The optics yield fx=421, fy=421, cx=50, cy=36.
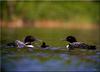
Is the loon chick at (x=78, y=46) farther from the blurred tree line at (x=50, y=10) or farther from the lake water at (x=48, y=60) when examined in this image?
the blurred tree line at (x=50, y=10)

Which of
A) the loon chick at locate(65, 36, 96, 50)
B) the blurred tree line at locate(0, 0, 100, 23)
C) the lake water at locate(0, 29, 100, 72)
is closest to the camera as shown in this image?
the lake water at locate(0, 29, 100, 72)

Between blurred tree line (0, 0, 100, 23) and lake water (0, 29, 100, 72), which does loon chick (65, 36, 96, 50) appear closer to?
lake water (0, 29, 100, 72)

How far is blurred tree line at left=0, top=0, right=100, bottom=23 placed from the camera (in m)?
27.5

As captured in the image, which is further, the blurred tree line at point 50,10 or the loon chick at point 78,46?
the blurred tree line at point 50,10

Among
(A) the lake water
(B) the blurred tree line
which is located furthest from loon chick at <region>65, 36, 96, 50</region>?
(B) the blurred tree line

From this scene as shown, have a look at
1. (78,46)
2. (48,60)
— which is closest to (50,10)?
(78,46)

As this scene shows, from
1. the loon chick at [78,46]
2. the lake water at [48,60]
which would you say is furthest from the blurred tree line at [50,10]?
the lake water at [48,60]

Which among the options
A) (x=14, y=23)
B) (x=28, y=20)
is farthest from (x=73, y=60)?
(x=28, y=20)

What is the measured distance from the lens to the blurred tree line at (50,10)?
27453mm

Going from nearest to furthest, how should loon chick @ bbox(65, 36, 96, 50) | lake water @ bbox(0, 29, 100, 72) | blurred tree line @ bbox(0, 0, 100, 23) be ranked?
lake water @ bbox(0, 29, 100, 72) → loon chick @ bbox(65, 36, 96, 50) → blurred tree line @ bbox(0, 0, 100, 23)

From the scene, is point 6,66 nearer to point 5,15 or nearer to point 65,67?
point 65,67

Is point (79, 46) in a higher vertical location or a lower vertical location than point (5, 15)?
lower

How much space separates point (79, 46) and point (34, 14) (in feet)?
52.0

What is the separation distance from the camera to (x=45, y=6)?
95.8 feet
